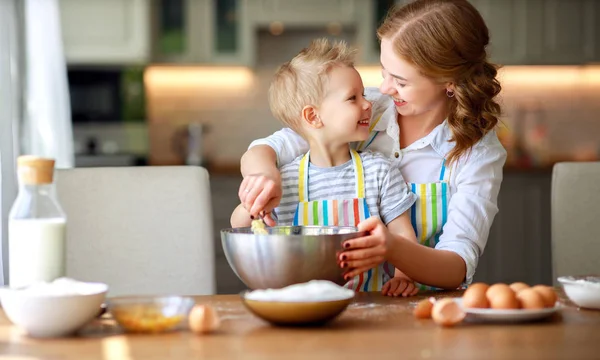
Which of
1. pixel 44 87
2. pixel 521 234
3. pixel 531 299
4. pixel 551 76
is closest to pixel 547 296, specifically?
pixel 531 299

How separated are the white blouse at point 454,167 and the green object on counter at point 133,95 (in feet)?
9.30

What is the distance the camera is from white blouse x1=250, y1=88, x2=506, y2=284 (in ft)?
5.76

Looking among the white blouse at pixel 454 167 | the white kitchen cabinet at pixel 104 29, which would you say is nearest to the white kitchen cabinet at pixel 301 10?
the white kitchen cabinet at pixel 104 29

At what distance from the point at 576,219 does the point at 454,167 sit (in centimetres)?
37

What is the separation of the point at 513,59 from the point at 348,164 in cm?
324

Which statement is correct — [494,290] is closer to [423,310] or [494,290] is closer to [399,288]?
[423,310]

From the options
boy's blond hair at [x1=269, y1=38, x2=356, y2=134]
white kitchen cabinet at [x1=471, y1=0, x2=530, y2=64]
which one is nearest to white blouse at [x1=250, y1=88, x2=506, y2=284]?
boy's blond hair at [x1=269, y1=38, x2=356, y2=134]

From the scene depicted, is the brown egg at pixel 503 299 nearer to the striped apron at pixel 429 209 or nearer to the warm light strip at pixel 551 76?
the striped apron at pixel 429 209

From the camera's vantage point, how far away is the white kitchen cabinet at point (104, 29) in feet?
15.0

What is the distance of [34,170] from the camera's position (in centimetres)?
117

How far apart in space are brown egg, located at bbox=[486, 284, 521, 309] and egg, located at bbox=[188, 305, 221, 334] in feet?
1.33

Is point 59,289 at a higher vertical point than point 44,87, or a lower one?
lower

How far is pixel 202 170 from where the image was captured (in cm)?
191

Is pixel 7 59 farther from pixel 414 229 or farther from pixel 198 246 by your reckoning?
pixel 414 229
